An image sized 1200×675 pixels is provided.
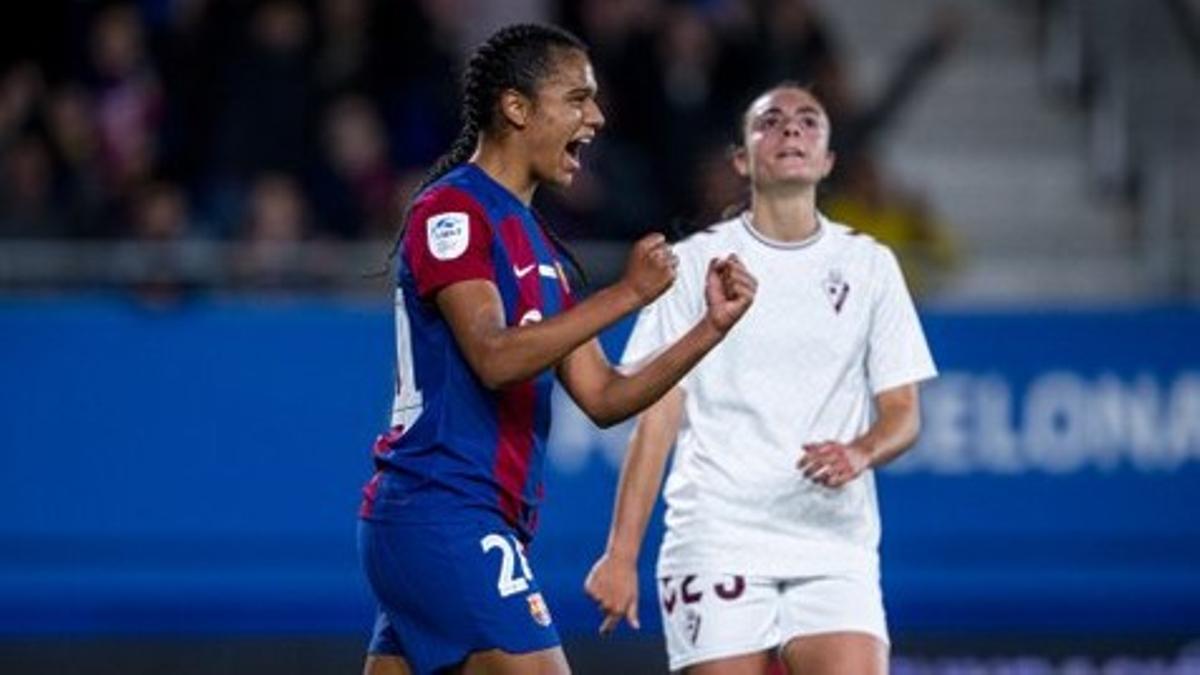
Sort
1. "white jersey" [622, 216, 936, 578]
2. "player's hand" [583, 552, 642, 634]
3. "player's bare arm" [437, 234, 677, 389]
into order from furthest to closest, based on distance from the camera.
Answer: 1. "white jersey" [622, 216, 936, 578]
2. "player's hand" [583, 552, 642, 634]
3. "player's bare arm" [437, 234, 677, 389]

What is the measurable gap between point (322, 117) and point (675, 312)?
568 centimetres

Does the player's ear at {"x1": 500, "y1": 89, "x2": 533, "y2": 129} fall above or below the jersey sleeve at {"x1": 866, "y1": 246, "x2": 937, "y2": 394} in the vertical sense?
above

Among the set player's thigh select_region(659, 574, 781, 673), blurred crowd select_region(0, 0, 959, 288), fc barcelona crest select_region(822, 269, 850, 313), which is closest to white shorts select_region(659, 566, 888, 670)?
player's thigh select_region(659, 574, 781, 673)

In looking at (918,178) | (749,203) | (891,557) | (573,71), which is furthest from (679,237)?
(918,178)

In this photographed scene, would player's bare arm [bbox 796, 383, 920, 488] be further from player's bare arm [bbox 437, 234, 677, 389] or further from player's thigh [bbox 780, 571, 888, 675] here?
player's bare arm [bbox 437, 234, 677, 389]

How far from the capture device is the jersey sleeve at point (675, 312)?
7863mm

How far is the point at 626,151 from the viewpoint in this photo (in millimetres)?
13438

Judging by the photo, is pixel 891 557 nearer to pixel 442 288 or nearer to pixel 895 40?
pixel 895 40

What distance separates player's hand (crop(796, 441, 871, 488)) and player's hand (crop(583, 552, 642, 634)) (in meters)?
0.50

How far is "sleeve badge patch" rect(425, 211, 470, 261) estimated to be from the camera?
6430mm

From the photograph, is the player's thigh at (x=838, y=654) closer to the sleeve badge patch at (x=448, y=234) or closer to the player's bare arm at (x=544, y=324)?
the player's bare arm at (x=544, y=324)

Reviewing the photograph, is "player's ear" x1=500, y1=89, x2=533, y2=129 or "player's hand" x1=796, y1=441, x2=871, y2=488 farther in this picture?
"player's hand" x1=796, y1=441, x2=871, y2=488

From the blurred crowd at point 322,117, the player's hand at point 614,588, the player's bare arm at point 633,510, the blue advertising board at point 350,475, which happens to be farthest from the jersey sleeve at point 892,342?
the blurred crowd at point 322,117

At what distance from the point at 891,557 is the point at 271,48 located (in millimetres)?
3568
